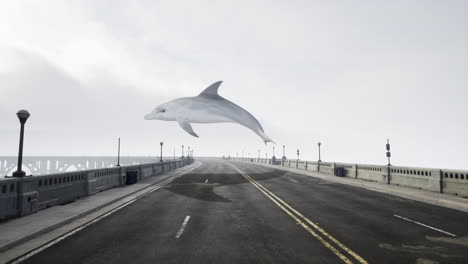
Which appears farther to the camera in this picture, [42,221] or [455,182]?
[455,182]

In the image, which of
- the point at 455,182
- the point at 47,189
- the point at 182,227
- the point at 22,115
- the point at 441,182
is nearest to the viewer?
the point at 182,227

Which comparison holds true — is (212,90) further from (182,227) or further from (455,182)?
(455,182)

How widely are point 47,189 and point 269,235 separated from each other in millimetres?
9154

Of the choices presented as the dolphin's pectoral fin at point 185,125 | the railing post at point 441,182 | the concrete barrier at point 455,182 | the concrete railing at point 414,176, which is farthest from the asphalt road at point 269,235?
the dolphin's pectoral fin at point 185,125

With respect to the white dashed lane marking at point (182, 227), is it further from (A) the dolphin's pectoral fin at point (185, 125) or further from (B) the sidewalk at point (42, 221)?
(A) the dolphin's pectoral fin at point (185, 125)

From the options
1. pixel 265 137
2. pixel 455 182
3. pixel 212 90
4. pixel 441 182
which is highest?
pixel 212 90

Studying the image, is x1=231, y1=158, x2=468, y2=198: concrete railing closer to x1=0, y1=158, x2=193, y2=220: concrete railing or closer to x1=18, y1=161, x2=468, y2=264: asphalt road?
x1=18, y1=161, x2=468, y2=264: asphalt road

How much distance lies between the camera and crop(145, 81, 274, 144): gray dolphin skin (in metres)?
17.1

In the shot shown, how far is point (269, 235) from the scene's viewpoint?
745cm

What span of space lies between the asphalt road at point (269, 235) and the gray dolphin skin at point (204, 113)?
20.5ft

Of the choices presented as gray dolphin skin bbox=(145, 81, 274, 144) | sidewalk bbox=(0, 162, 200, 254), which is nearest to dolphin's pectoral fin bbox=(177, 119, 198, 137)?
gray dolphin skin bbox=(145, 81, 274, 144)

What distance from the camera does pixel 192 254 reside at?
604 centimetres

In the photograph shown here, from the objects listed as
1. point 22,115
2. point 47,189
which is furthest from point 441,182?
point 22,115

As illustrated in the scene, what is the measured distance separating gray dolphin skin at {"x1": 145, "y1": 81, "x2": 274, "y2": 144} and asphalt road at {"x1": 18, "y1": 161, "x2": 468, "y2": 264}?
6.25 m
